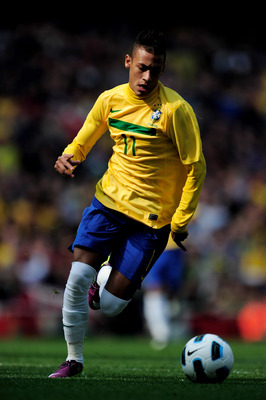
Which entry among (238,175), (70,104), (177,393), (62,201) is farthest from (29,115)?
(177,393)

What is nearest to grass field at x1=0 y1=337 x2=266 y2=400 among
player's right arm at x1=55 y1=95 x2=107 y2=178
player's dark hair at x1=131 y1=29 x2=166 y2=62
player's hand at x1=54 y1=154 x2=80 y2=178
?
player's hand at x1=54 y1=154 x2=80 y2=178

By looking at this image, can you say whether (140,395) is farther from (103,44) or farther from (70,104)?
(103,44)

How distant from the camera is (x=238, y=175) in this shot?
53.0 feet

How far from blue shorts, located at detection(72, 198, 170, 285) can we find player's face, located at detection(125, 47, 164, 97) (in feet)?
2.93

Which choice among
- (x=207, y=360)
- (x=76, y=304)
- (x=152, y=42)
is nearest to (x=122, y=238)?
(x=76, y=304)

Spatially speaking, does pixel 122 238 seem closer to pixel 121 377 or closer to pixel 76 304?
pixel 76 304

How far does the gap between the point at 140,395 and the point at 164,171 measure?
1.82 m

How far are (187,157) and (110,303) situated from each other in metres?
1.21

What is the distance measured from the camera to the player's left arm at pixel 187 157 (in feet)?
17.0

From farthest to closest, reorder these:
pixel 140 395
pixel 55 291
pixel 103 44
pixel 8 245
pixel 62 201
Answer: pixel 103 44, pixel 62 201, pixel 8 245, pixel 55 291, pixel 140 395

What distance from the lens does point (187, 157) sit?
523cm

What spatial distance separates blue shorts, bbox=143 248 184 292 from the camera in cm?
1091

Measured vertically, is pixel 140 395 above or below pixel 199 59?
above

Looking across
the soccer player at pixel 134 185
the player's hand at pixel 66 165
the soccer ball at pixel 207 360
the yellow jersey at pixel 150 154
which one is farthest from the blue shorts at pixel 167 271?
the soccer ball at pixel 207 360
